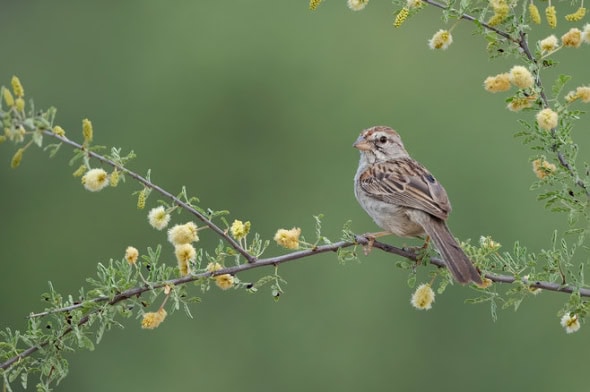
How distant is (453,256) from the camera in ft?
19.6

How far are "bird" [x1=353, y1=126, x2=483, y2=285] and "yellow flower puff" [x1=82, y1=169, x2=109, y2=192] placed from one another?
174 centimetres

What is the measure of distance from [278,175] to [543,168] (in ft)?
61.0

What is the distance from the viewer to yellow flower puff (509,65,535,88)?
5.38 m

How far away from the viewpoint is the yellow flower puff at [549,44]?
5504mm

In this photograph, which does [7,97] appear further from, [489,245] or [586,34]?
[586,34]

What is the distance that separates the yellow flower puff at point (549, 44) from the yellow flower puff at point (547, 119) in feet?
1.02

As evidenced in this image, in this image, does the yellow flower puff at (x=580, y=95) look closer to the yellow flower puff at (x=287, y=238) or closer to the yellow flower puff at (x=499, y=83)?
the yellow flower puff at (x=499, y=83)

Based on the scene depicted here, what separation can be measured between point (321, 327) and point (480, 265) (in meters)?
15.7

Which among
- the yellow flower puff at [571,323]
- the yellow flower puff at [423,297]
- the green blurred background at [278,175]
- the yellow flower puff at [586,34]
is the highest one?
the green blurred background at [278,175]

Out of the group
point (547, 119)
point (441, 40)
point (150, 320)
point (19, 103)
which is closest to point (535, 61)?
point (547, 119)

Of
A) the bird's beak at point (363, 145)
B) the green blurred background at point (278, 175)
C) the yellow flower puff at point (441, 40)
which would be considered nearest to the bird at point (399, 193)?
the bird's beak at point (363, 145)

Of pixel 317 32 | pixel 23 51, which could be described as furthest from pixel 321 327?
pixel 23 51

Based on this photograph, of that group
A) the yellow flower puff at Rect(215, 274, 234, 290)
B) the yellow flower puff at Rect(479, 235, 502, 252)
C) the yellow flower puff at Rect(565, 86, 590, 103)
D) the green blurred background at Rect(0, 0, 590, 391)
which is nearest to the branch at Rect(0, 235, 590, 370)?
the yellow flower puff at Rect(215, 274, 234, 290)

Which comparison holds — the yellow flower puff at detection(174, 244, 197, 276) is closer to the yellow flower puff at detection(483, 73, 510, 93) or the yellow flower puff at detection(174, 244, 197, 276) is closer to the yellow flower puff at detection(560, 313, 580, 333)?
the yellow flower puff at detection(483, 73, 510, 93)
